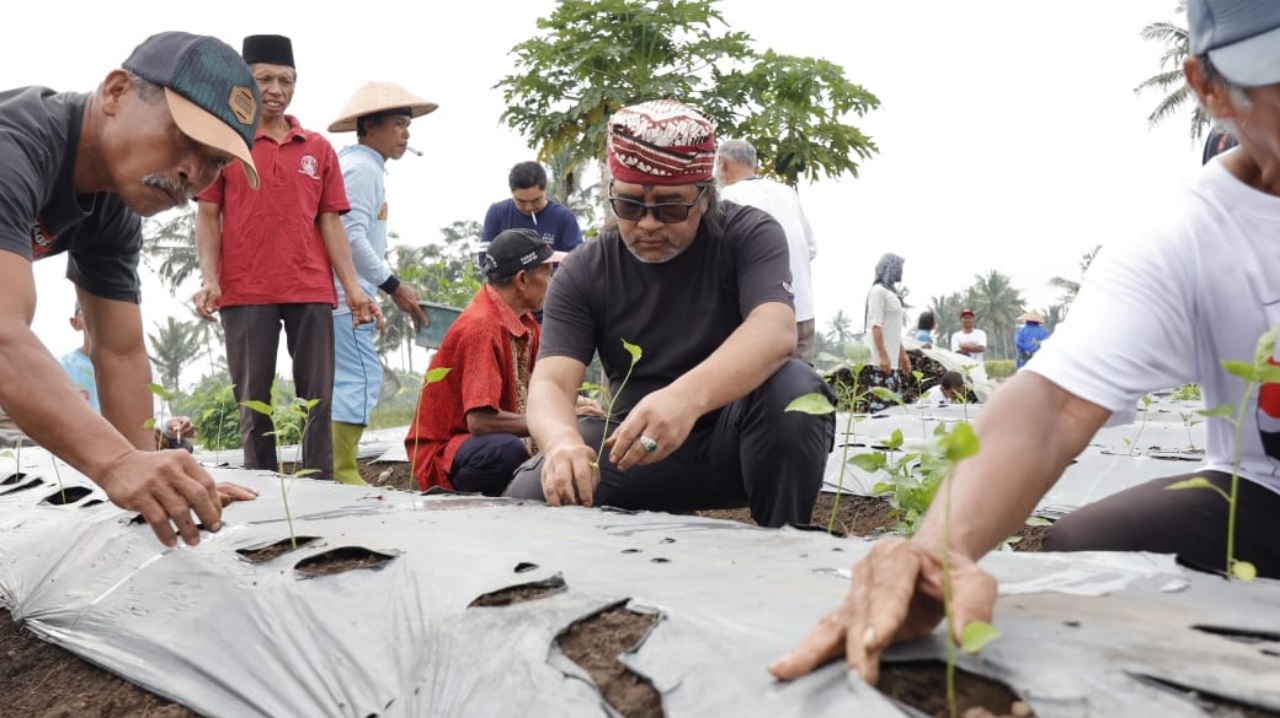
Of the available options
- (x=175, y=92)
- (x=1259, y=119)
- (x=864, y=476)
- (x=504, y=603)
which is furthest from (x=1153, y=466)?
(x=175, y=92)

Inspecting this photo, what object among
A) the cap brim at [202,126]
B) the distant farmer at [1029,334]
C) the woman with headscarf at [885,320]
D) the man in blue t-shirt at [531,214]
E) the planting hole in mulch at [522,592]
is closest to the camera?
the planting hole in mulch at [522,592]

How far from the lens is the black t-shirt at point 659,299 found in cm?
240

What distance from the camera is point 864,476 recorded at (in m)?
3.96

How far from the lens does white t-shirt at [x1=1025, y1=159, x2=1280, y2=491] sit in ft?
3.91

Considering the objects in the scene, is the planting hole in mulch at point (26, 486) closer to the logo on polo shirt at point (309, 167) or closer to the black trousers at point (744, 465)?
the logo on polo shirt at point (309, 167)

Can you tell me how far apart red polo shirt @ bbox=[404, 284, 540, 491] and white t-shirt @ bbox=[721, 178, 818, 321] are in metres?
1.47

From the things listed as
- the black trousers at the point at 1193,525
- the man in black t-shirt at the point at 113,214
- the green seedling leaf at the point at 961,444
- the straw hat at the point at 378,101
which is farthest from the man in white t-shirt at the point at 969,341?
the green seedling leaf at the point at 961,444

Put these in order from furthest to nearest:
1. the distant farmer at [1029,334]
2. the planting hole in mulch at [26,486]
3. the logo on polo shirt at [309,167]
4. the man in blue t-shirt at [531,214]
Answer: the distant farmer at [1029,334]
the man in blue t-shirt at [531,214]
the logo on polo shirt at [309,167]
the planting hole in mulch at [26,486]

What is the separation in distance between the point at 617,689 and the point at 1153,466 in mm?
3088

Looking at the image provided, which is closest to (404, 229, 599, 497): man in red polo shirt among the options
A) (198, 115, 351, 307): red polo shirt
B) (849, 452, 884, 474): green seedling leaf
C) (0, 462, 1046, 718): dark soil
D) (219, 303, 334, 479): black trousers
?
(219, 303, 334, 479): black trousers

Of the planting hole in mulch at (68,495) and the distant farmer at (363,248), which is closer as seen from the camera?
the planting hole in mulch at (68,495)

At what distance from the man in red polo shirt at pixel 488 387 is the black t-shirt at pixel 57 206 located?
2.82ft

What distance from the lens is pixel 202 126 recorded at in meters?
1.96

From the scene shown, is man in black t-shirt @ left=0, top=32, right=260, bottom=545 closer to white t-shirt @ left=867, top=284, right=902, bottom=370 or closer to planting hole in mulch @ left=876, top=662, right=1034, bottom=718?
planting hole in mulch @ left=876, top=662, right=1034, bottom=718
